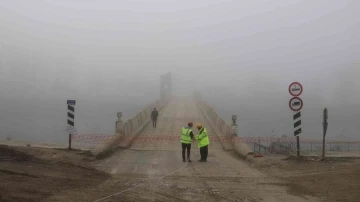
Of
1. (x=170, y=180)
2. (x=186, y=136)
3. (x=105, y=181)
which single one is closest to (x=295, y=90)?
(x=186, y=136)

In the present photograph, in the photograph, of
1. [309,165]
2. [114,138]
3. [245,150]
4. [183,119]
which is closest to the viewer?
[309,165]

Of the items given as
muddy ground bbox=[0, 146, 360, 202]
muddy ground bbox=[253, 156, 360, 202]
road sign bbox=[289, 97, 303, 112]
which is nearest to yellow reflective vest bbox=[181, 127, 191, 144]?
muddy ground bbox=[253, 156, 360, 202]

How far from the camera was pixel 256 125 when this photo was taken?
81.6m

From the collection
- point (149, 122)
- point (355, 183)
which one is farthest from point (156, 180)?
point (149, 122)

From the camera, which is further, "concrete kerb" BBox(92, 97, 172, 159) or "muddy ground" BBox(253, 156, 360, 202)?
"concrete kerb" BBox(92, 97, 172, 159)

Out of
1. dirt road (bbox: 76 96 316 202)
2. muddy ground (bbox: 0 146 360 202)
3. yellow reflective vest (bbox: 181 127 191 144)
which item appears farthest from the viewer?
yellow reflective vest (bbox: 181 127 191 144)

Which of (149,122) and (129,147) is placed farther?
(149,122)

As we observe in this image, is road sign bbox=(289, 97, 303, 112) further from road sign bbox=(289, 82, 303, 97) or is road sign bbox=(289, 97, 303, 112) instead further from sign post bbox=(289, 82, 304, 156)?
road sign bbox=(289, 82, 303, 97)

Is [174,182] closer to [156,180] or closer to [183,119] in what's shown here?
[156,180]

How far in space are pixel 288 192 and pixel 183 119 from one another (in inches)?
1316

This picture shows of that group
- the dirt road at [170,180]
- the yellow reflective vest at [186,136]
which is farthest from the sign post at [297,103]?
the yellow reflective vest at [186,136]

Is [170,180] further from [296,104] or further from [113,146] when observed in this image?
[113,146]

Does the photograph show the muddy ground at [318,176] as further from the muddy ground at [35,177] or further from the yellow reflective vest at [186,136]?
the muddy ground at [35,177]

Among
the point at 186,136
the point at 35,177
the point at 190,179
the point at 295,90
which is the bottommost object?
the point at 190,179
